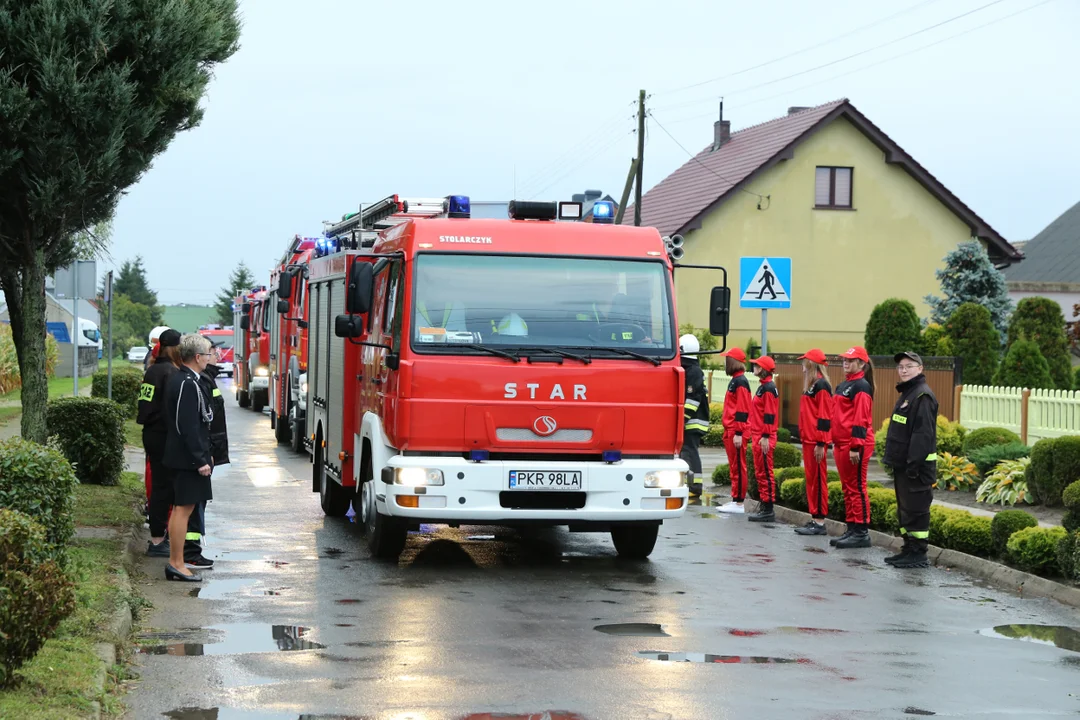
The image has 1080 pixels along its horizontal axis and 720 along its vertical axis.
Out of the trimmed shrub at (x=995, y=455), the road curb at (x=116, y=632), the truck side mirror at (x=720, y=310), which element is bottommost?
the road curb at (x=116, y=632)

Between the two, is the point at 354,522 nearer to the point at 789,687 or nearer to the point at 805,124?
the point at 789,687

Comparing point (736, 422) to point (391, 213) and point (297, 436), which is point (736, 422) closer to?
point (391, 213)

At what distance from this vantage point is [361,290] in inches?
432

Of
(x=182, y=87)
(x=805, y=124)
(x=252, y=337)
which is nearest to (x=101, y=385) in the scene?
(x=252, y=337)

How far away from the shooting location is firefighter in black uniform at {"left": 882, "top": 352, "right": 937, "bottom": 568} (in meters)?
12.1

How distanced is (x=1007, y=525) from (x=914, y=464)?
87cm

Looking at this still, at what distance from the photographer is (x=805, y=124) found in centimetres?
4138

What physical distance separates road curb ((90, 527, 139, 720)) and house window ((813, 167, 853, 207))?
110 feet

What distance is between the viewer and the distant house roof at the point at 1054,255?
58844 mm

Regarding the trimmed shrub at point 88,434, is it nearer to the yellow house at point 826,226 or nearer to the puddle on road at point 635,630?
the puddle on road at point 635,630

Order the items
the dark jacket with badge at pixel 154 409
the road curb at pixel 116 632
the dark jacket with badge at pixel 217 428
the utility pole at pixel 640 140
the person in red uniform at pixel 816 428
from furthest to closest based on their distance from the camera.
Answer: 1. the utility pole at pixel 640 140
2. the person in red uniform at pixel 816 428
3. the dark jacket with badge at pixel 154 409
4. the dark jacket with badge at pixel 217 428
5. the road curb at pixel 116 632

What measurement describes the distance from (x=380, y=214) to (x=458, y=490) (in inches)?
198

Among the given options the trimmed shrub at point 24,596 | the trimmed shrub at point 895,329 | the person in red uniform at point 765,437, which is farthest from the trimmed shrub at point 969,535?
the trimmed shrub at point 895,329

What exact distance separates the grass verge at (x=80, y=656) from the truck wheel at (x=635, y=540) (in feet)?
13.1
